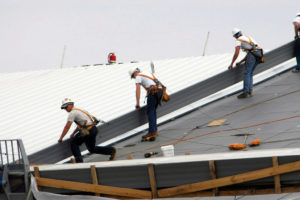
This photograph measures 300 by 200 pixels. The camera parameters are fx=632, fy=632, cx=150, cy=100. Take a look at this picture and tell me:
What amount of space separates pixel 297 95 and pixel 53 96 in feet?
27.5

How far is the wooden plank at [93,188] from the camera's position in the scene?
9.92 m

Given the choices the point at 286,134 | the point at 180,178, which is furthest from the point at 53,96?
the point at 180,178

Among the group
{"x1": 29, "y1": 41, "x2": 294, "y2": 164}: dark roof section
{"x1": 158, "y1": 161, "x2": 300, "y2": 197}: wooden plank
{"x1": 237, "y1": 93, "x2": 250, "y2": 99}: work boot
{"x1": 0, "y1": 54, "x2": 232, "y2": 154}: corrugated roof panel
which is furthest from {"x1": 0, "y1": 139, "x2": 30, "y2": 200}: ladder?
{"x1": 237, "y1": 93, "x2": 250, "y2": 99}: work boot

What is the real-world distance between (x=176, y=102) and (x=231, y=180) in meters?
6.45

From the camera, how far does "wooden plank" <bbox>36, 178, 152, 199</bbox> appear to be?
9.92 metres

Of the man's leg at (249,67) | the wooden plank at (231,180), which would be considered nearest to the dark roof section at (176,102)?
the man's leg at (249,67)

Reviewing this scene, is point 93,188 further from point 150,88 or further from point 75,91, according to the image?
point 75,91

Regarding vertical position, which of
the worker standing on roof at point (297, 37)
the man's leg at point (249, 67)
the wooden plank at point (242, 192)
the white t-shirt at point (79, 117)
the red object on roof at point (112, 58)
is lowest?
the wooden plank at point (242, 192)

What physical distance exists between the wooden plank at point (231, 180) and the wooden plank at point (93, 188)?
0.37 metres

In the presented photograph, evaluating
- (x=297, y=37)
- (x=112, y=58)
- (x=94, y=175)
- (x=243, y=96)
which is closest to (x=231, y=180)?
(x=94, y=175)

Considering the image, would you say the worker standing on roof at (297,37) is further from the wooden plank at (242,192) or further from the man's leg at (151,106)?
the wooden plank at (242,192)

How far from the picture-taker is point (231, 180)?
30.0ft

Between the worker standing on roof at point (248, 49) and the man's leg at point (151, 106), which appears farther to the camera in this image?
the worker standing on roof at point (248, 49)

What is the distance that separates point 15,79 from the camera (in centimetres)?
2453
